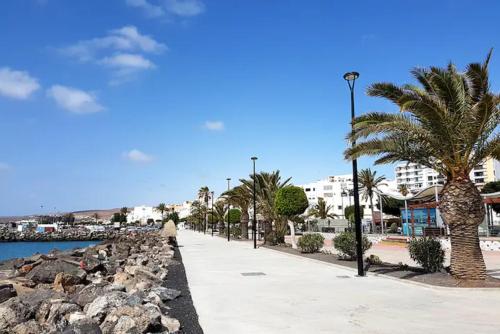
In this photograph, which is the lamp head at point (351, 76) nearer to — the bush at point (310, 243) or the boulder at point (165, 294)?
the boulder at point (165, 294)

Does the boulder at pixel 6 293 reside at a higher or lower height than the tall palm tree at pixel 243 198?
lower

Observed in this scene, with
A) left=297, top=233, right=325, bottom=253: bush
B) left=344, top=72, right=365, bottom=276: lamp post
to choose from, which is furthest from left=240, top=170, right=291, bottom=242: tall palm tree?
left=344, top=72, right=365, bottom=276: lamp post

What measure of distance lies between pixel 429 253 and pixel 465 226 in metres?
2.03

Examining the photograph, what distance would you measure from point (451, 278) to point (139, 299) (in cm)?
885

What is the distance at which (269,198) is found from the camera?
3403cm

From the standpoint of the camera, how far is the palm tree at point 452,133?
39.8ft

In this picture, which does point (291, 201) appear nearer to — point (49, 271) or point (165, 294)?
point (49, 271)

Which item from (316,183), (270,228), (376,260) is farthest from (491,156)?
(316,183)

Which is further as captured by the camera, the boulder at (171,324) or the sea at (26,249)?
the sea at (26,249)

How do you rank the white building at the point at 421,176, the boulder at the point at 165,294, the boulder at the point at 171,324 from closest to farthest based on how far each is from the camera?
the boulder at the point at 171,324, the boulder at the point at 165,294, the white building at the point at 421,176

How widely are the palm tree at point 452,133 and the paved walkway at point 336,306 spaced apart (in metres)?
1.79

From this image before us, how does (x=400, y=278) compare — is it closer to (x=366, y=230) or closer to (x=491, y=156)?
(x=491, y=156)

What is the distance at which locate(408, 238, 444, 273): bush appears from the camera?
13.9 meters

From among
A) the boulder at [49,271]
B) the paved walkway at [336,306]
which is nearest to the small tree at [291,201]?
the paved walkway at [336,306]
